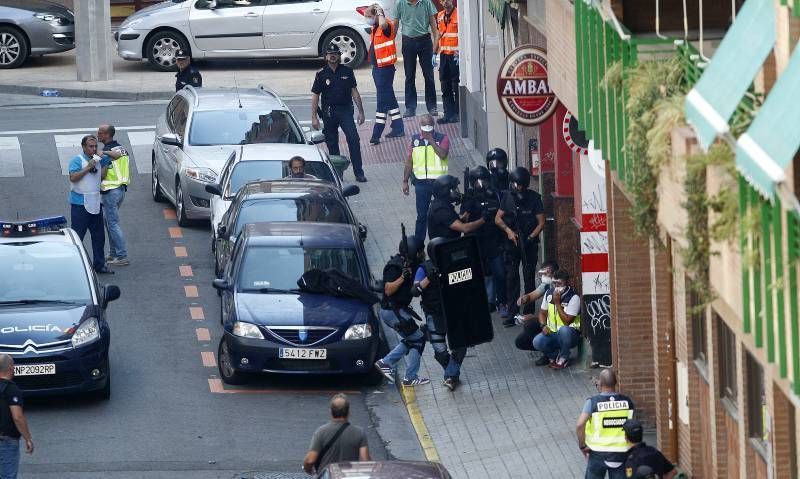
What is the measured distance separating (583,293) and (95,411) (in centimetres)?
518

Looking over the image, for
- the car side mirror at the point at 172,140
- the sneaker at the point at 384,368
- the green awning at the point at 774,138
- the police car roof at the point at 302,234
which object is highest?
the green awning at the point at 774,138

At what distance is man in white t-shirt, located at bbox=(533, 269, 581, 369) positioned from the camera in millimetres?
18609

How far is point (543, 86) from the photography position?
20375 millimetres

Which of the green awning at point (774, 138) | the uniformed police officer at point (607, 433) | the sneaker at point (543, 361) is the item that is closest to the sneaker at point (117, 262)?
the sneaker at point (543, 361)

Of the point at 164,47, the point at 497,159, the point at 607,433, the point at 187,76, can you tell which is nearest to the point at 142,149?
the point at 187,76

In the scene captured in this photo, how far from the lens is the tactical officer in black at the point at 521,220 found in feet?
66.1

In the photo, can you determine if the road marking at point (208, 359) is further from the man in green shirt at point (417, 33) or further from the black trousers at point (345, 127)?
the man in green shirt at point (417, 33)

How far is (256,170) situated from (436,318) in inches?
224

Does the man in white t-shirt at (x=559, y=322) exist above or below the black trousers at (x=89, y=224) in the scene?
below

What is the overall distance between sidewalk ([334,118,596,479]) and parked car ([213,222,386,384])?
98 centimetres

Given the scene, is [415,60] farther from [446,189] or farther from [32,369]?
[32,369]

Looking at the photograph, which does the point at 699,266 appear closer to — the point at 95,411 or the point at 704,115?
the point at 704,115

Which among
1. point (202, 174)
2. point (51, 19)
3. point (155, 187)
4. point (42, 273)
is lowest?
point (42, 273)

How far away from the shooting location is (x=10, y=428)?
47.6 feet
